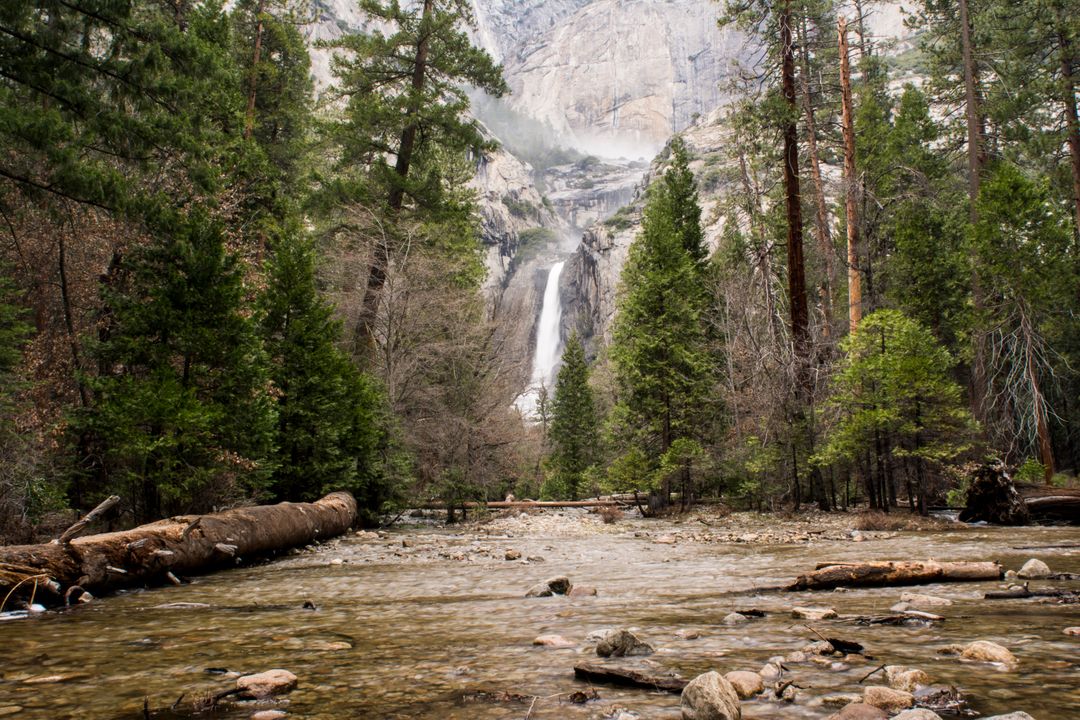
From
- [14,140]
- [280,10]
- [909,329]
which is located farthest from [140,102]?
[280,10]

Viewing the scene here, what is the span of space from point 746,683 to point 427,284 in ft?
62.7

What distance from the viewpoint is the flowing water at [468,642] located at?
2303 millimetres

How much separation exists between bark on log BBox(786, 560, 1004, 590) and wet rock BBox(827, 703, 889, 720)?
3.23 metres

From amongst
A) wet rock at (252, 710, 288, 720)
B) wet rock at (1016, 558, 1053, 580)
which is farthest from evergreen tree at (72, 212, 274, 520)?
wet rock at (1016, 558, 1053, 580)

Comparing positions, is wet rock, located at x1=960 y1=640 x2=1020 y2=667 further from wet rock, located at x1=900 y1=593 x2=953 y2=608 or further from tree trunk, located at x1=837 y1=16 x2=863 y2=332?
tree trunk, located at x1=837 y1=16 x2=863 y2=332

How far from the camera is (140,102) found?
10570mm

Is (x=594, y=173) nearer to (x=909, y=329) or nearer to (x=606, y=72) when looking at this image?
(x=606, y=72)

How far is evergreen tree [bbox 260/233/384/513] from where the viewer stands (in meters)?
12.6

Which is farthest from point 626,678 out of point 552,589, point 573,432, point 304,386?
point 573,432

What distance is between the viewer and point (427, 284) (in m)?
20.5

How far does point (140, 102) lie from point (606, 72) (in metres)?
186

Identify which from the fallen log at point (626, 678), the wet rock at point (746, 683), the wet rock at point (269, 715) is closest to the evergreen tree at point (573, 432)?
the fallen log at point (626, 678)

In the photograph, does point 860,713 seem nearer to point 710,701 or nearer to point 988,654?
point 710,701

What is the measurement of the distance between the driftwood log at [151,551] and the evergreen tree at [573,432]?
72.6ft
